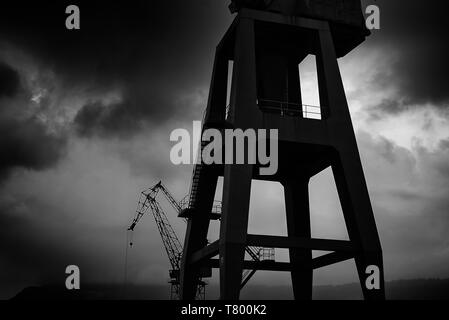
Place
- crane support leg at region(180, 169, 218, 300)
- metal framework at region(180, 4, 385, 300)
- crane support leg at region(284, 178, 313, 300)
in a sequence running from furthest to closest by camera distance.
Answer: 1. crane support leg at region(284, 178, 313, 300)
2. crane support leg at region(180, 169, 218, 300)
3. metal framework at region(180, 4, 385, 300)

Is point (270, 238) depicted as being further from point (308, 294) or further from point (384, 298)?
point (308, 294)

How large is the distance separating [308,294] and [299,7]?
17.3 metres

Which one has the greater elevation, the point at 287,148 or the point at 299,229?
the point at 287,148

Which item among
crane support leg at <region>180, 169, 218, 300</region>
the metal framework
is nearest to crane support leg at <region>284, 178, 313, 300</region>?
the metal framework

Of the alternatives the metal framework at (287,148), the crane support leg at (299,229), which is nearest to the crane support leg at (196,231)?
the metal framework at (287,148)

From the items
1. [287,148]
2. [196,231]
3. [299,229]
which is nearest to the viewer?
[287,148]

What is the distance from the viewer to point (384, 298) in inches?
1037

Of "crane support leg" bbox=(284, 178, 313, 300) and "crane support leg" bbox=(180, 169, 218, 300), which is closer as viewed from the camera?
"crane support leg" bbox=(180, 169, 218, 300)

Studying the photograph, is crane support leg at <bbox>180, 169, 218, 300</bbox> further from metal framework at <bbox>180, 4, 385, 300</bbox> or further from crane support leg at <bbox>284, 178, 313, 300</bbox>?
crane support leg at <bbox>284, 178, 313, 300</bbox>

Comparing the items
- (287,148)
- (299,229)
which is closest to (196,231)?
(299,229)

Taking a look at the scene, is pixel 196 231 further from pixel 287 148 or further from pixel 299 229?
pixel 287 148

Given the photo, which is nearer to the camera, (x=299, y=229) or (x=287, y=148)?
(x=287, y=148)


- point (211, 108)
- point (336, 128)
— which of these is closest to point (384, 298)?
point (336, 128)

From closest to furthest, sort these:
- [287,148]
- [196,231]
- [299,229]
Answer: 1. [287,148]
2. [299,229]
3. [196,231]
